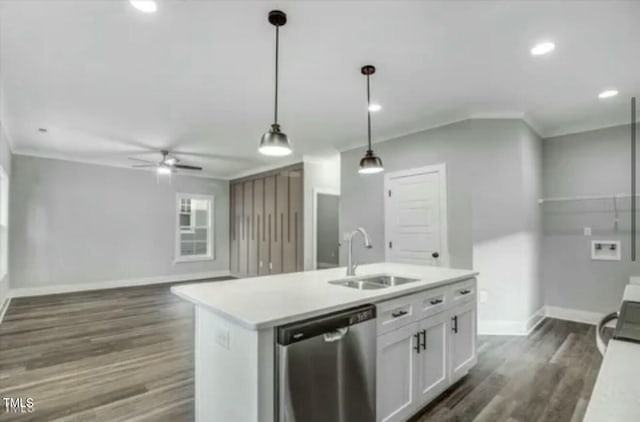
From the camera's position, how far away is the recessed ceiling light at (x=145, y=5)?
1.95m

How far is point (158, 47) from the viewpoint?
2.52 m

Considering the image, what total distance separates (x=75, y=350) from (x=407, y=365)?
3441mm

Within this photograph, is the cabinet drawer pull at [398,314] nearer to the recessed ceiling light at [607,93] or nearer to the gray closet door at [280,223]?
the recessed ceiling light at [607,93]

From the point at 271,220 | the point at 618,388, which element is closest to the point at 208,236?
the point at 271,220

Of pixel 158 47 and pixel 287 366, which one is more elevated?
pixel 158 47

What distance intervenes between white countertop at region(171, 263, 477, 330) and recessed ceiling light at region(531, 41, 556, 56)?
6.15 ft

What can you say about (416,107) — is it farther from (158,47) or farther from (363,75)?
(158,47)

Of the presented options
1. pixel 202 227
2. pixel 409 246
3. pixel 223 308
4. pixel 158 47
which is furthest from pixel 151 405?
pixel 202 227

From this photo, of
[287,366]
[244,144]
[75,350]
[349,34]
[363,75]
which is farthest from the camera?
[244,144]

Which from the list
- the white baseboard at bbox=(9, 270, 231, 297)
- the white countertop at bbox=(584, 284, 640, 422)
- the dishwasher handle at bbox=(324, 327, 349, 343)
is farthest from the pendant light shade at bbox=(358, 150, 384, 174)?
the white baseboard at bbox=(9, 270, 231, 297)

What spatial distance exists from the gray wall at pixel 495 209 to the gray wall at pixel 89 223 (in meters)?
6.35

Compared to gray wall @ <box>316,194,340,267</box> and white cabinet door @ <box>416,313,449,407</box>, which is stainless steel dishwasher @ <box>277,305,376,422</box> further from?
gray wall @ <box>316,194,340,267</box>

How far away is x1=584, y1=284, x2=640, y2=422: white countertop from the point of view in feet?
2.24

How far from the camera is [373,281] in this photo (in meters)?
2.73
